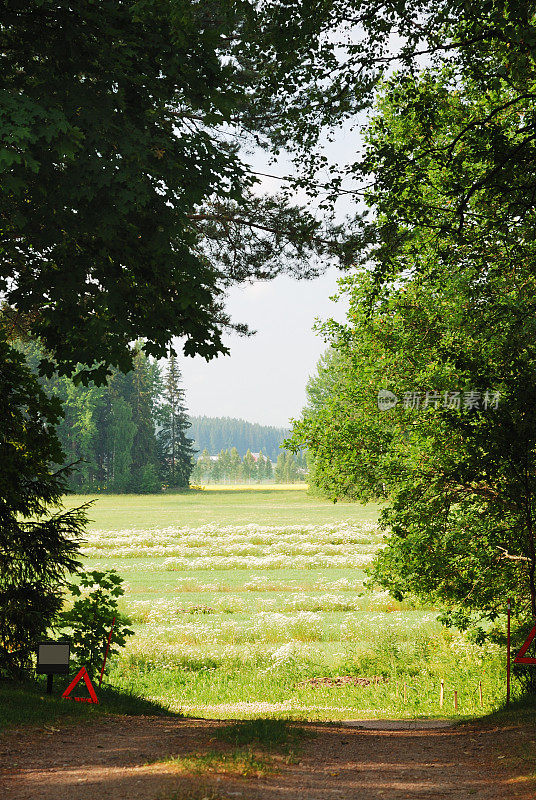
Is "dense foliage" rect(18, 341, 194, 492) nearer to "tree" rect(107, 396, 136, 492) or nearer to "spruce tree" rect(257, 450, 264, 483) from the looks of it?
"tree" rect(107, 396, 136, 492)

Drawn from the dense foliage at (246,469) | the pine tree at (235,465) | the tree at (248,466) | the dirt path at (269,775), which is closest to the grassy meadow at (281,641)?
the dirt path at (269,775)

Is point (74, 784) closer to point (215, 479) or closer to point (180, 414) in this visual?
point (180, 414)

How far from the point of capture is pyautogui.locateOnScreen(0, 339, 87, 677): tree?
10.4 meters

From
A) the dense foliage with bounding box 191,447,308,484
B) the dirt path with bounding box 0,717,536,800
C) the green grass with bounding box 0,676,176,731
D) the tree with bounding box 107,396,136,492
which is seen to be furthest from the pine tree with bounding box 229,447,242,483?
the dirt path with bounding box 0,717,536,800

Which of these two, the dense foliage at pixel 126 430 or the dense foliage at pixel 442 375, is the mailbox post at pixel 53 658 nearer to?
the dense foliage at pixel 442 375

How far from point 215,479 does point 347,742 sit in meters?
167

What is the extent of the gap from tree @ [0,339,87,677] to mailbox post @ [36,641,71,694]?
1049mm

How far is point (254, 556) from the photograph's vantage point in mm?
37625

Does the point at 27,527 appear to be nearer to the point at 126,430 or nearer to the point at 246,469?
the point at 126,430

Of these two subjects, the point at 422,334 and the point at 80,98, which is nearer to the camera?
the point at 80,98

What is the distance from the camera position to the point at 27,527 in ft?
36.4

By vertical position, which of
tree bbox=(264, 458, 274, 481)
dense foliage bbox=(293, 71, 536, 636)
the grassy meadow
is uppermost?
dense foliage bbox=(293, 71, 536, 636)

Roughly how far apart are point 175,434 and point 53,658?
91.0 metres

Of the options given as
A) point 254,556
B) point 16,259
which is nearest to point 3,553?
point 16,259
